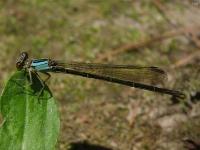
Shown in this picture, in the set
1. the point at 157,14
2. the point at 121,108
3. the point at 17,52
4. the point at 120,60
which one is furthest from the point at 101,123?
the point at 157,14

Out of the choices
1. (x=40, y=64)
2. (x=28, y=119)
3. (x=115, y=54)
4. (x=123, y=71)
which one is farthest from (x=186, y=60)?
(x=28, y=119)

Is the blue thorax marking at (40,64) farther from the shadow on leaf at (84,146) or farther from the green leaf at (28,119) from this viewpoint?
the shadow on leaf at (84,146)

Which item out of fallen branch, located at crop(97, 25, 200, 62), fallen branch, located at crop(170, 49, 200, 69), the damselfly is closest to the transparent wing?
the damselfly

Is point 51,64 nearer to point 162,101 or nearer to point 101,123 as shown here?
point 101,123

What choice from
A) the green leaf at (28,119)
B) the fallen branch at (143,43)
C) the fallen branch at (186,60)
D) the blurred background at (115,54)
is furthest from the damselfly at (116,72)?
the fallen branch at (143,43)

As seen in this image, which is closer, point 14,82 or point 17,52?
point 14,82
